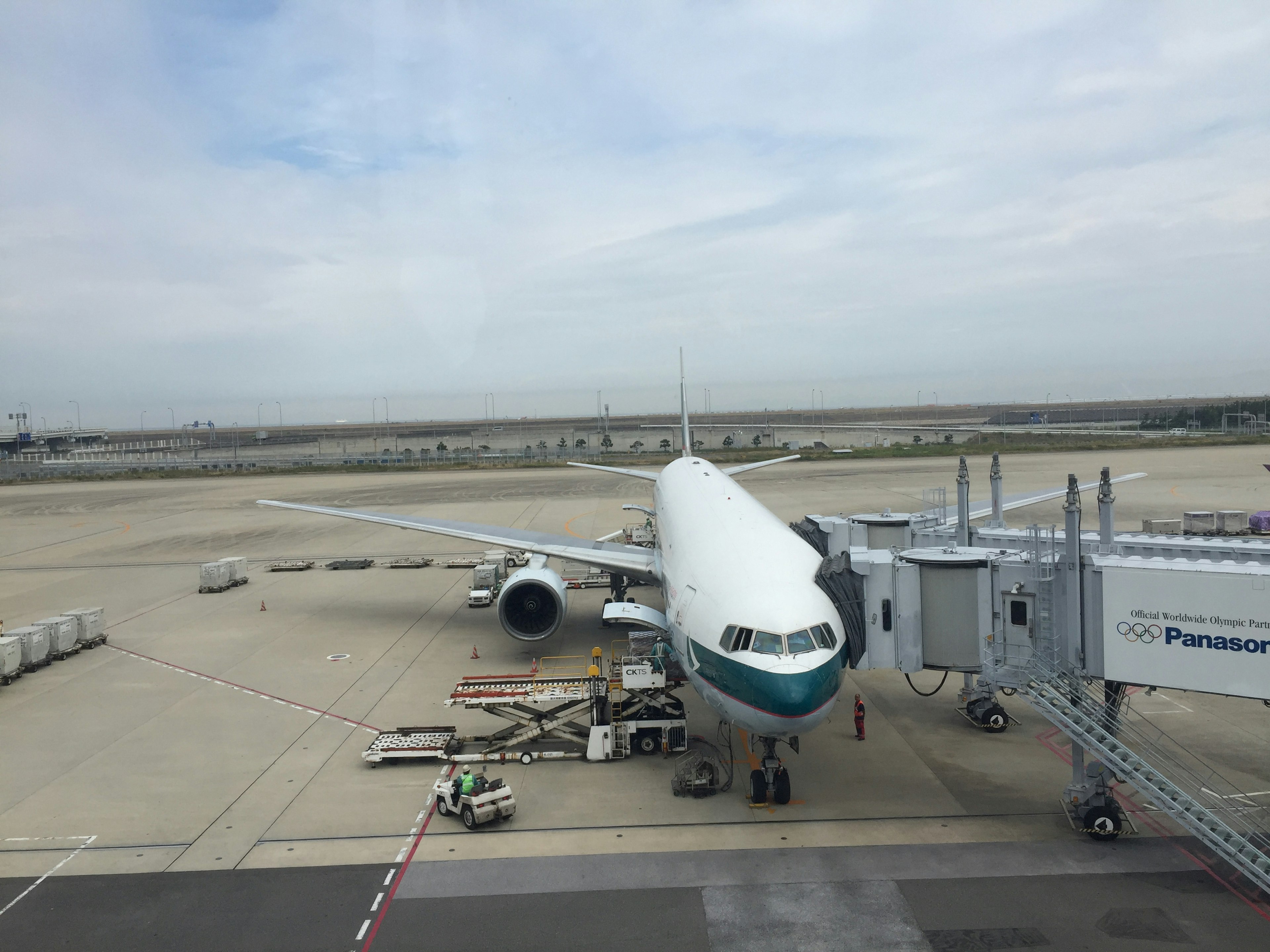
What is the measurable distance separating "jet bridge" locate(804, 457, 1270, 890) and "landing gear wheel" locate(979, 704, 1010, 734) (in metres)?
2.28

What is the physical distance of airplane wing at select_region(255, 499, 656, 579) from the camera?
23.1 meters

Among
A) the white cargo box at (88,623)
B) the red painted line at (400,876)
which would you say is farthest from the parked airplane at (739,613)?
the white cargo box at (88,623)

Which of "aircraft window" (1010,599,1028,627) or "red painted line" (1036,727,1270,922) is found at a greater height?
"aircraft window" (1010,599,1028,627)

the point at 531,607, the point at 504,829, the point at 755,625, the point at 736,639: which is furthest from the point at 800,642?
the point at 531,607

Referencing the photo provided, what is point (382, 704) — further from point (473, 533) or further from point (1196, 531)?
point (1196, 531)

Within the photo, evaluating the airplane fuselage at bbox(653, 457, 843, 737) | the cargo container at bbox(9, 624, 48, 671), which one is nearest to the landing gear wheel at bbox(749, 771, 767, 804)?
the airplane fuselage at bbox(653, 457, 843, 737)

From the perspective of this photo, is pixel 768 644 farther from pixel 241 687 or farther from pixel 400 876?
pixel 241 687

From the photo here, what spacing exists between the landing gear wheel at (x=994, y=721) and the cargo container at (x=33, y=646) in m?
24.6

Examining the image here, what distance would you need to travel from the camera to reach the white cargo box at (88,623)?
24.0 meters

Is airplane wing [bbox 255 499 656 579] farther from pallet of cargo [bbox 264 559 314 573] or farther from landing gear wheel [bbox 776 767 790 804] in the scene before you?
landing gear wheel [bbox 776 767 790 804]

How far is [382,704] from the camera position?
19.0m

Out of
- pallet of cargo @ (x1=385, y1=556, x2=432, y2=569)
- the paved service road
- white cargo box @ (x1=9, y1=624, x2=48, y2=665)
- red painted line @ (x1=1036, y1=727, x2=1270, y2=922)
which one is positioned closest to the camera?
the paved service road

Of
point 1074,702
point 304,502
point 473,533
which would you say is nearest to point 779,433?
point 304,502

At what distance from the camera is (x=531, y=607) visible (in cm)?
2236
